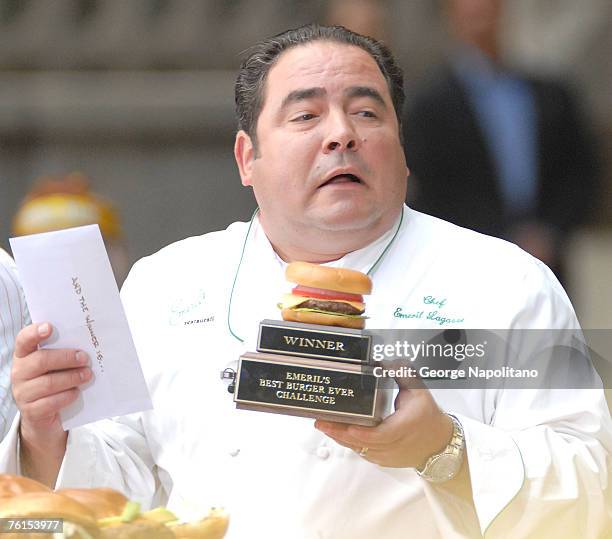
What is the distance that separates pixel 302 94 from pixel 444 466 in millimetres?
851

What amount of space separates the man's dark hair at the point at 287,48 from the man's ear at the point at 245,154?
2 cm

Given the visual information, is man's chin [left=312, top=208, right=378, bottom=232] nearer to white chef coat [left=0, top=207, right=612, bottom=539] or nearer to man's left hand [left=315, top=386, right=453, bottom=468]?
white chef coat [left=0, top=207, right=612, bottom=539]

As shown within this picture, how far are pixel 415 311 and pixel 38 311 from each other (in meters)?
0.75

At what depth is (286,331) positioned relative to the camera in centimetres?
223

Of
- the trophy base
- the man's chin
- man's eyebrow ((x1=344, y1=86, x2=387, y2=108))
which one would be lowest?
the trophy base

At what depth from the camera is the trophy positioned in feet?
7.18

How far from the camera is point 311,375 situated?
2189 mm

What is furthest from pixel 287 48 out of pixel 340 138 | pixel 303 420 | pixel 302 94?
pixel 303 420

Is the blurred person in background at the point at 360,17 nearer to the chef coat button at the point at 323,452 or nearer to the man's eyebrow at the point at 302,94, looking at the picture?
the man's eyebrow at the point at 302,94

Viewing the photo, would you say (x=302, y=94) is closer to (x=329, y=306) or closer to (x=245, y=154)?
(x=245, y=154)

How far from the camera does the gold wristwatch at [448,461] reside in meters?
2.36

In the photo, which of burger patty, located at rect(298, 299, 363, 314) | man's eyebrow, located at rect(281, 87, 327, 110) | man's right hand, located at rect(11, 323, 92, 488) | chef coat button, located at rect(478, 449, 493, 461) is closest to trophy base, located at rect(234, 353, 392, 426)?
burger patty, located at rect(298, 299, 363, 314)

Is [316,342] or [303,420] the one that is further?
[303,420]

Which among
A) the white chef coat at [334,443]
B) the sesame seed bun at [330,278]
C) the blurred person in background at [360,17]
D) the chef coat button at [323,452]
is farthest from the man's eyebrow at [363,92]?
the blurred person in background at [360,17]
